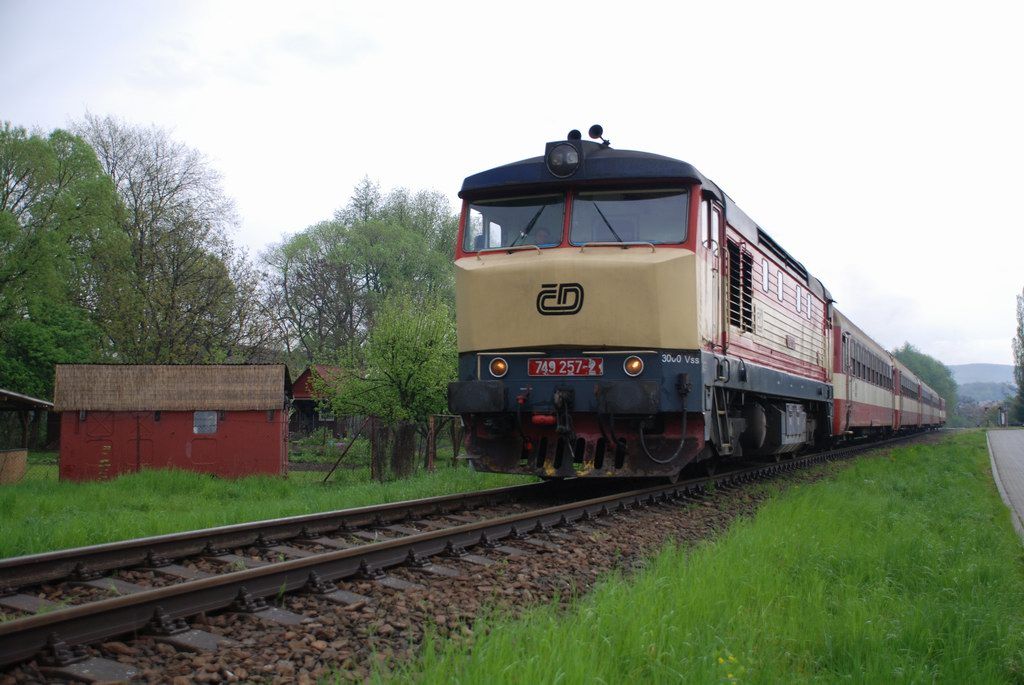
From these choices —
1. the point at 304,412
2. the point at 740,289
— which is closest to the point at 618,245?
the point at 740,289

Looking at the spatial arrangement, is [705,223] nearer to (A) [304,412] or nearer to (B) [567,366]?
(B) [567,366]

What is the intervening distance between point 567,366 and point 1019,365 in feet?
273

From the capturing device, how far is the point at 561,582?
5.94 metres

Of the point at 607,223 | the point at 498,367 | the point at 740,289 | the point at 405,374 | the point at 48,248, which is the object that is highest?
the point at 48,248

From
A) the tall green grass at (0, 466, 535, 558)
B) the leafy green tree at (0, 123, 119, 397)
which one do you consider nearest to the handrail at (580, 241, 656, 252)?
the tall green grass at (0, 466, 535, 558)

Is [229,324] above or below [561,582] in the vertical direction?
above

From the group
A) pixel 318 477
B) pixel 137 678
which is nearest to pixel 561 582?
pixel 137 678

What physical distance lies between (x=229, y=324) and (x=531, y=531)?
30.8m

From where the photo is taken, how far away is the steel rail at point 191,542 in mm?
5520

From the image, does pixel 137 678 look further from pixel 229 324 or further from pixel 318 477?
pixel 229 324

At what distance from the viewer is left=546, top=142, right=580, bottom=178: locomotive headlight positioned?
31.7 feet

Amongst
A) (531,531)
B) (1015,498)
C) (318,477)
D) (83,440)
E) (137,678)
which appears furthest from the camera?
(318,477)

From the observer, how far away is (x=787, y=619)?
5.23m

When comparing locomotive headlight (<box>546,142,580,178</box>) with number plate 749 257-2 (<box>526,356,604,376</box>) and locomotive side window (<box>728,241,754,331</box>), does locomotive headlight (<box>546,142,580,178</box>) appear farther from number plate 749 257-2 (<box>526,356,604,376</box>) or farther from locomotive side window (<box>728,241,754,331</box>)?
locomotive side window (<box>728,241,754,331</box>)
